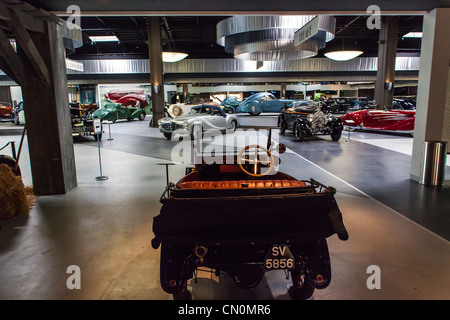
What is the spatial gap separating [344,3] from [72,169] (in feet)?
19.3

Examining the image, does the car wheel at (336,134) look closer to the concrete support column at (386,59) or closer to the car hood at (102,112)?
the concrete support column at (386,59)

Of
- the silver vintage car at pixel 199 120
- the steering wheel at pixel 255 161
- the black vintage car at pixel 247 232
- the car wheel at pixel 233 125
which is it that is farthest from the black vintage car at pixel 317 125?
the black vintage car at pixel 247 232

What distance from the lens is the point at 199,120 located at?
39.3 feet

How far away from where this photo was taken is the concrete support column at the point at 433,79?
566cm

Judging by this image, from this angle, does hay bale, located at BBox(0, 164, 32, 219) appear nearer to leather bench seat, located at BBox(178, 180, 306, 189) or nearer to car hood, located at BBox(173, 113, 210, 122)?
leather bench seat, located at BBox(178, 180, 306, 189)

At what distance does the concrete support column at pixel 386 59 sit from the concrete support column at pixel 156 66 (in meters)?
12.7

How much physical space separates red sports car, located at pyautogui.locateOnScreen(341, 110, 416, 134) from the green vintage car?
1449cm

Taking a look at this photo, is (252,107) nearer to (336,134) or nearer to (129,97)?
(129,97)

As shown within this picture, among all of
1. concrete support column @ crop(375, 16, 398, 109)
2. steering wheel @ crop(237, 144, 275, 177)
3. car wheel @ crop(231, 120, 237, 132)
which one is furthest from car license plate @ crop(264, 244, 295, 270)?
concrete support column @ crop(375, 16, 398, 109)

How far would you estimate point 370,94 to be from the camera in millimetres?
40062

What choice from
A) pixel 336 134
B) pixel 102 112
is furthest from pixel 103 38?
pixel 336 134
